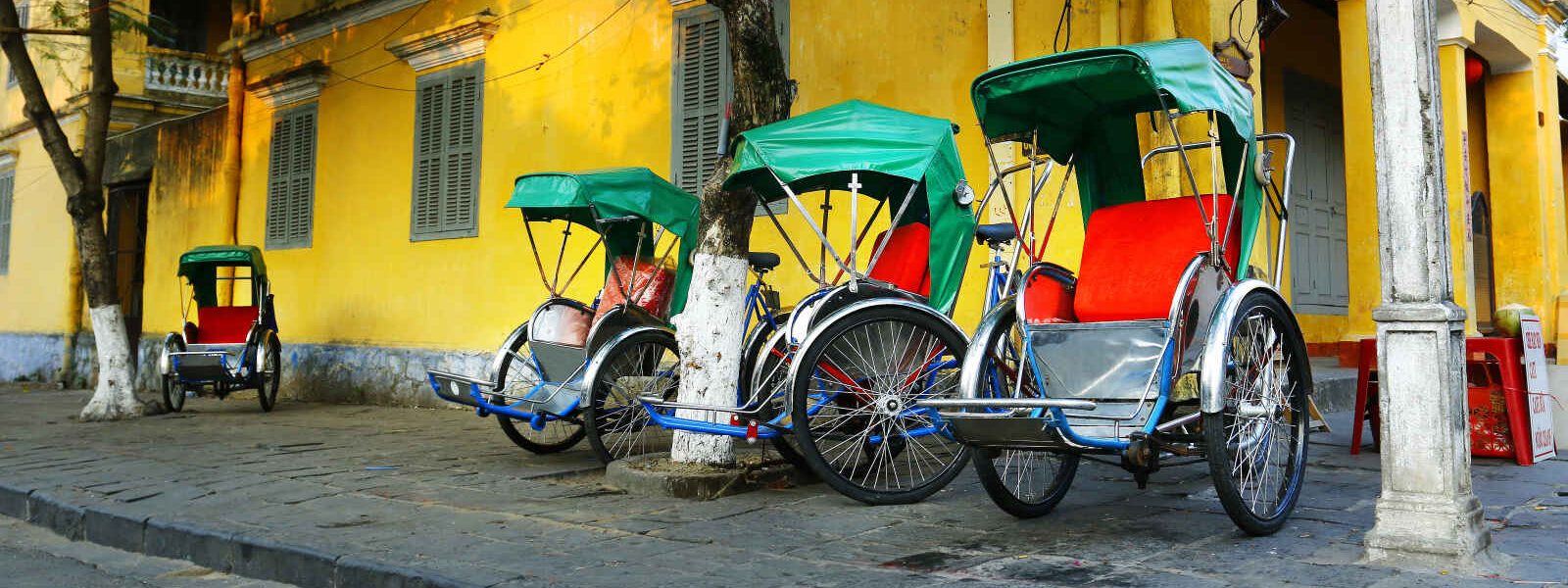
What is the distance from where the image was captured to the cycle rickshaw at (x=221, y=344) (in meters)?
10.5

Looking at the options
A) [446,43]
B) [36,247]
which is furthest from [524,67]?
Answer: [36,247]

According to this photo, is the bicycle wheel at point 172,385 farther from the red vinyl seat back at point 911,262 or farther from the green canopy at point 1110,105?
the green canopy at point 1110,105

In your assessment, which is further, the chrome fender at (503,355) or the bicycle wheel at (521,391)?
the chrome fender at (503,355)

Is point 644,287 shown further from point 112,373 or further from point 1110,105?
point 112,373

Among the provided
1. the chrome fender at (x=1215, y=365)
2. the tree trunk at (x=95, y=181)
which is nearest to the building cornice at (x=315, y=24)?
the tree trunk at (x=95, y=181)

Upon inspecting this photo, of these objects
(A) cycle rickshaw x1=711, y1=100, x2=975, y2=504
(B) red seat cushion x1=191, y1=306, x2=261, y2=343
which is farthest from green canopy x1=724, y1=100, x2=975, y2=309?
(B) red seat cushion x1=191, y1=306, x2=261, y2=343

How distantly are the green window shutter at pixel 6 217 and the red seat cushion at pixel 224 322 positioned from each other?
9.58 meters

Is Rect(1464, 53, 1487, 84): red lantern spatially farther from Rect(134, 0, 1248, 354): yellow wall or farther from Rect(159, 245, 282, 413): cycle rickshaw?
Rect(159, 245, 282, 413): cycle rickshaw

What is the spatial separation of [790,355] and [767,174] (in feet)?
2.94

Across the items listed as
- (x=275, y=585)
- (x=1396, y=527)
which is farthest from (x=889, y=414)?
(x=275, y=585)

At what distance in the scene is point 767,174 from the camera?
5492 mm

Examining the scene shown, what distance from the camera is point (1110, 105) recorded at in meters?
4.84

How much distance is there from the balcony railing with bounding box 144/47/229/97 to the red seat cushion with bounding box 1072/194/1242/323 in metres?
14.6

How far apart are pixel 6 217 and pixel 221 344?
10875mm
